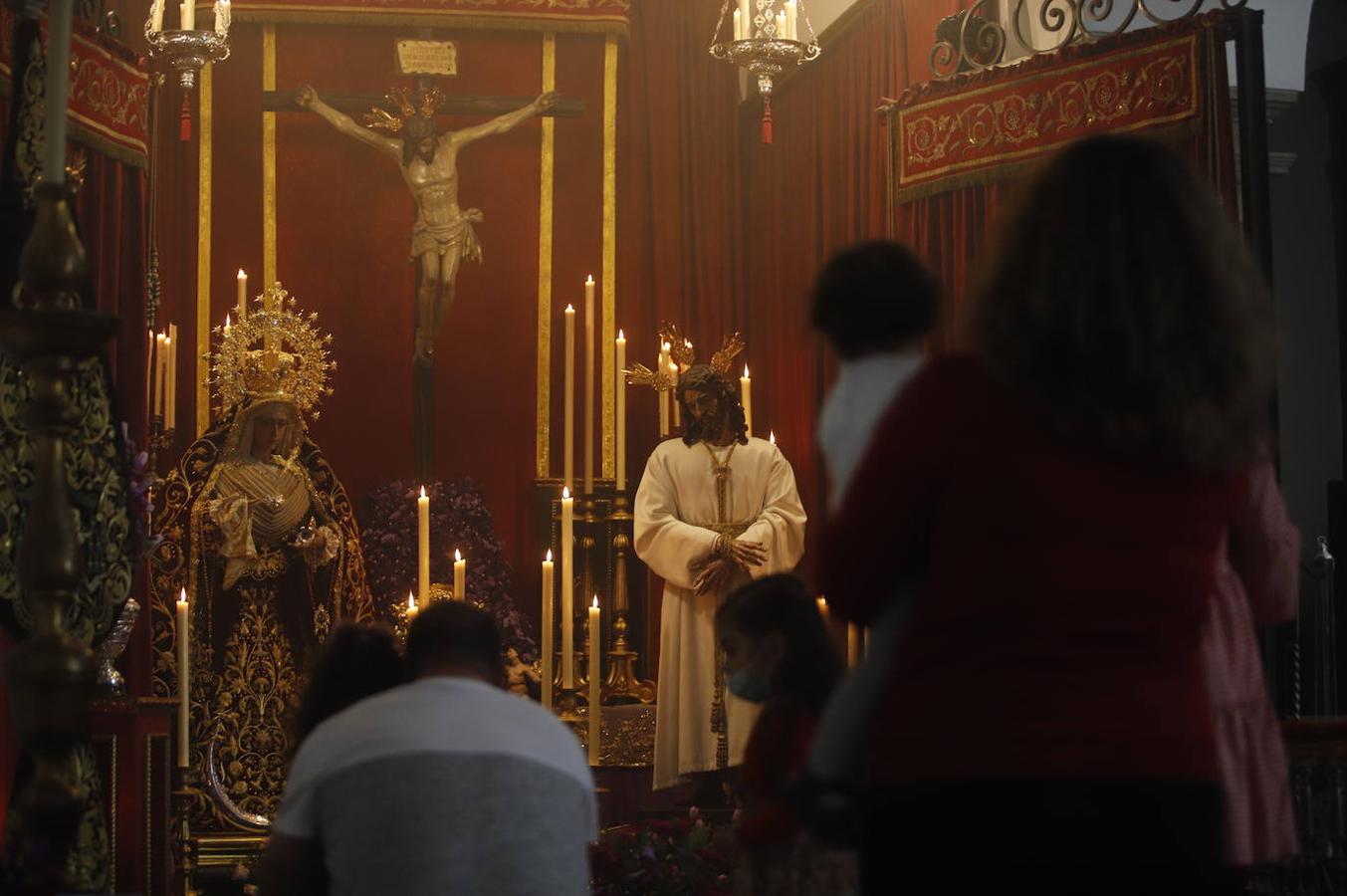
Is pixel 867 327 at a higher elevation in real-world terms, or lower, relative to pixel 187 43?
lower

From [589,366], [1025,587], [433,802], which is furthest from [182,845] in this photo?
[1025,587]

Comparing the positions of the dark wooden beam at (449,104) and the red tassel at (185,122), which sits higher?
the dark wooden beam at (449,104)

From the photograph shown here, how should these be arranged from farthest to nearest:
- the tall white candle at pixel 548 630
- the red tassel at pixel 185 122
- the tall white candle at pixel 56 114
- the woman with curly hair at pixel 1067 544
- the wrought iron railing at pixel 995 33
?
1. the red tassel at pixel 185 122
2. the wrought iron railing at pixel 995 33
3. the tall white candle at pixel 548 630
4. the tall white candle at pixel 56 114
5. the woman with curly hair at pixel 1067 544

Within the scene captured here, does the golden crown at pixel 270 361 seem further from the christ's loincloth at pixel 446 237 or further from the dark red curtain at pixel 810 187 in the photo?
the dark red curtain at pixel 810 187

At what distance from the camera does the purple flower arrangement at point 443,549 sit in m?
8.16

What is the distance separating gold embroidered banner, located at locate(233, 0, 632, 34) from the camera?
29.7 ft

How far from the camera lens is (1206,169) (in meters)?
6.25

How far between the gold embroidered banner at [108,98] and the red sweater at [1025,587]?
4.24 meters

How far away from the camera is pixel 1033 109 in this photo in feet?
23.0

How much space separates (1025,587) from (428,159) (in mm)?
7196

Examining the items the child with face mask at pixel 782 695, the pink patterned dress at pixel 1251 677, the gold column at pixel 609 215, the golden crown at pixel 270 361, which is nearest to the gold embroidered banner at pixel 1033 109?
the gold column at pixel 609 215

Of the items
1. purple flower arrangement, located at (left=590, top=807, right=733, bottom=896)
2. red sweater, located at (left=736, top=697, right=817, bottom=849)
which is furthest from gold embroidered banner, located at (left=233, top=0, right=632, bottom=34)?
red sweater, located at (left=736, top=697, right=817, bottom=849)

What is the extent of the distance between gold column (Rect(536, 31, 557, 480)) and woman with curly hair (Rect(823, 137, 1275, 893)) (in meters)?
7.20

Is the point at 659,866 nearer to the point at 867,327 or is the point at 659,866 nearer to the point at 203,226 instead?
the point at 867,327
